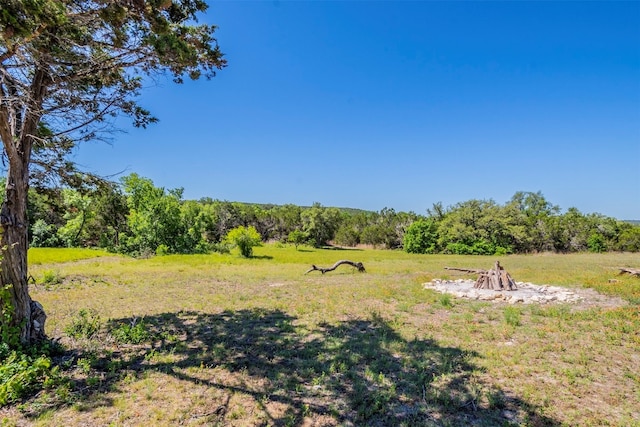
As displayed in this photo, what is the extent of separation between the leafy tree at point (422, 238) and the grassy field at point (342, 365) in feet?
135

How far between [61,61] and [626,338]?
12151 millimetres

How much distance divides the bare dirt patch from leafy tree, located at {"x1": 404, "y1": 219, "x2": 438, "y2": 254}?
37.3m

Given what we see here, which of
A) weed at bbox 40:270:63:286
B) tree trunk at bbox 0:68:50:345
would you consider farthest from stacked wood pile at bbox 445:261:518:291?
weed at bbox 40:270:63:286

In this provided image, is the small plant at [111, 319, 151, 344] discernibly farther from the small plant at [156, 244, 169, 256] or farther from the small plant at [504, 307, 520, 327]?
the small plant at [156, 244, 169, 256]

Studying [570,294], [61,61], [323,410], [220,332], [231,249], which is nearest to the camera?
[323,410]

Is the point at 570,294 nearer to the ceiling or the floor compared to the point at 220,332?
nearer to the ceiling

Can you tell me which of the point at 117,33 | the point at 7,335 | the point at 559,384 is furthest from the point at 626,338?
the point at 7,335

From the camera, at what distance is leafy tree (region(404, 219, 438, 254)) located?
5066 cm

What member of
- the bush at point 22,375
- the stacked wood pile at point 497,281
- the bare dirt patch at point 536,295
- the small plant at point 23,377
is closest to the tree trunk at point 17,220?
the bush at point 22,375

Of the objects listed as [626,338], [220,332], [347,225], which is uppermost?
[347,225]

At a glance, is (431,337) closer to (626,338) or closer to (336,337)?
(336,337)

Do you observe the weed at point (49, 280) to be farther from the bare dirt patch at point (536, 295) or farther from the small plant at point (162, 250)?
the small plant at point (162, 250)

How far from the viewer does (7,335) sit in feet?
16.7

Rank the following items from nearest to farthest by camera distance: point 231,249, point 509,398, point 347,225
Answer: point 509,398, point 231,249, point 347,225
